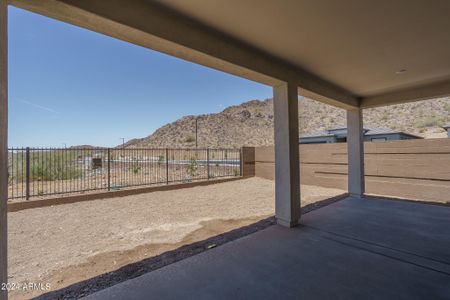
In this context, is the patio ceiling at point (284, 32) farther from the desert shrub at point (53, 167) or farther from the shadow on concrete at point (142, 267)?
the desert shrub at point (53, 167)

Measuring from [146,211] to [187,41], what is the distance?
3.98m

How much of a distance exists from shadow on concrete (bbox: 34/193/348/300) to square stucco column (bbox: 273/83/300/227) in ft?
1.47

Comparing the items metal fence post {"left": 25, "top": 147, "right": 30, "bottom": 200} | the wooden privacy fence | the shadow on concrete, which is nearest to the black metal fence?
metal fence post {"left": 25, "top": 147, "right": 30, "bottom": 200}

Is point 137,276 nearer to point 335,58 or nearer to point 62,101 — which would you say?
point 335,58

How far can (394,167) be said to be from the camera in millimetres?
5961

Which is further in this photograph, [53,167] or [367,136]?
[367,136]

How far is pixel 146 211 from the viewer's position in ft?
16.4

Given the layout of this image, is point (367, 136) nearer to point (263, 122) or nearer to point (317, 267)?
point (317, 267)

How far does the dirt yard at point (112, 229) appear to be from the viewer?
101 inches

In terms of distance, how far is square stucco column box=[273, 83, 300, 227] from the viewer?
11.6ft

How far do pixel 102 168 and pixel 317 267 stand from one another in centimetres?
833

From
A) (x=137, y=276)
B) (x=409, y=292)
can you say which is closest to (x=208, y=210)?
(x=137, y=276)

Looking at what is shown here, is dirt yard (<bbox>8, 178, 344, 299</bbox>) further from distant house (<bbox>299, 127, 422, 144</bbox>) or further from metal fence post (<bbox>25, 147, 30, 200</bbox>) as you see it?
distant house (<bbox>299, 127, 422, 144</bbox>)

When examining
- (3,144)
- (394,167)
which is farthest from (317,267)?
(394,167)
